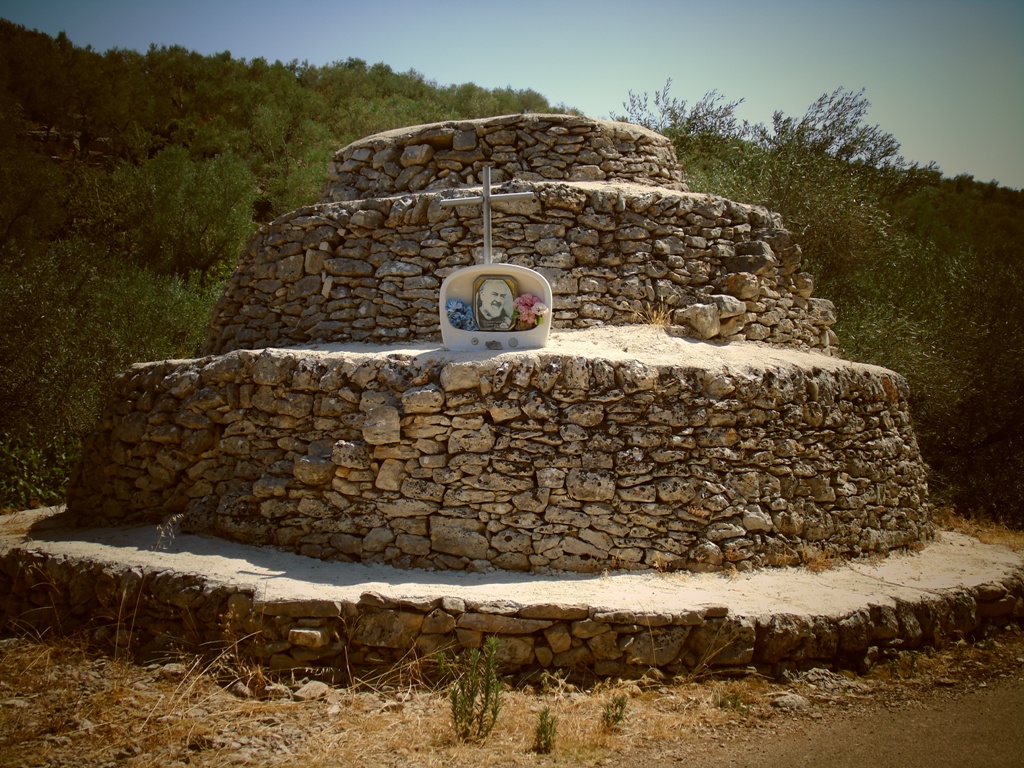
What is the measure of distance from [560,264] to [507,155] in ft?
6.03

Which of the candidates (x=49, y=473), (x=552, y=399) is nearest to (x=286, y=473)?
(x=552, y=399)

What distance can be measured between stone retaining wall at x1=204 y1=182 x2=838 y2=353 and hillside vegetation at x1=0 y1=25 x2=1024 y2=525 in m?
4.41

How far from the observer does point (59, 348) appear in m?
11.3

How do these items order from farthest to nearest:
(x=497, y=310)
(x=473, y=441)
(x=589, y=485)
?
(x=497, y=310) → (x=473, y=441) → (x=589, y=485)

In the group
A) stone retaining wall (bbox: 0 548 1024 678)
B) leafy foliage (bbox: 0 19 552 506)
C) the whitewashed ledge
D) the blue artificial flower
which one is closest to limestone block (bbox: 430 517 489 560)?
the whitewashed ledge

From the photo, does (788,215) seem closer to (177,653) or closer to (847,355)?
(847,355)

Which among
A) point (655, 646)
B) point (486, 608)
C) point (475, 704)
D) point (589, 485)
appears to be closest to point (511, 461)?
point (589, 485)

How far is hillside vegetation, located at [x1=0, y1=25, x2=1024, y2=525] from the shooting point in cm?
1125

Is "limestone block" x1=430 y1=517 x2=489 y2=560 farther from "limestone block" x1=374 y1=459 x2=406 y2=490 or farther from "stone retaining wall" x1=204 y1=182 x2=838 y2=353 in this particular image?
"stone retaining wall" x1=204 y1=182 x2=838 y2=353

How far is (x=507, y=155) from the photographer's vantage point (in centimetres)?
871

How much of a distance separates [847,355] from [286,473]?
8.74 meters

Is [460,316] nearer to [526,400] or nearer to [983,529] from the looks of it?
[526,400]

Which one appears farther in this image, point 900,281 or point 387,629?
point 900,281

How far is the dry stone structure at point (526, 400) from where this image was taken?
6.14m
